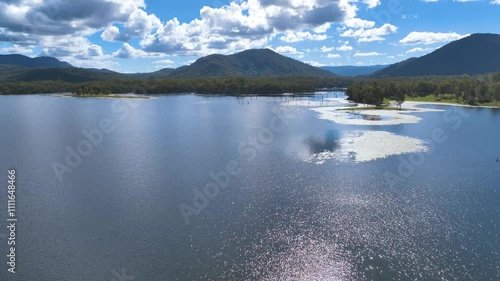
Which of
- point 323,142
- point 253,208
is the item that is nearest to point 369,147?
point 323,142

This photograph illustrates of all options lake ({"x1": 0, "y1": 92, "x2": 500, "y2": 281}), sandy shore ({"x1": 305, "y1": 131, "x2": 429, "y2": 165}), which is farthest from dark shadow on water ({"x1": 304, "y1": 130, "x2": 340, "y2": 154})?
sandy shore ({"x1": 305, "y1": 131, "x2": 429, "y2": 165})

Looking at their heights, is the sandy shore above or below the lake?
above

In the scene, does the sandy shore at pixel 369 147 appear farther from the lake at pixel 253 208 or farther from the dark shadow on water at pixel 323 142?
the dark shadow on water at pixel 323 142

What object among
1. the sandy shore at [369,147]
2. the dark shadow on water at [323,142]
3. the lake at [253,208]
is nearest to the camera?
the lake at [253,208]

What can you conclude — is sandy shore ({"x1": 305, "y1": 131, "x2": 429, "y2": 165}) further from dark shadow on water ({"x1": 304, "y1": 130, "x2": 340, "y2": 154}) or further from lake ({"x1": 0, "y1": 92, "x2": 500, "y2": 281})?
dark shadow on water ({"x1": 304, "y1": 130, "x2": 340, "y2": 154})

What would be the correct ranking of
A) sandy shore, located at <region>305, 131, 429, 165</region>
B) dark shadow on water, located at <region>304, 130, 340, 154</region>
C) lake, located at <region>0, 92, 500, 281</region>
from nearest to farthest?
lake, located at <region>0, 92, 500, 281</region>, sandy shore, located at <region>305, 131, 429, 165</region>, dark shadow on water, located at <region>304, 130, 340, 154</region>

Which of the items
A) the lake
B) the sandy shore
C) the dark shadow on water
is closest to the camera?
the lake

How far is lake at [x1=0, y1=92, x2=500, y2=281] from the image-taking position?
3447cm

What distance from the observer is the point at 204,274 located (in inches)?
1294

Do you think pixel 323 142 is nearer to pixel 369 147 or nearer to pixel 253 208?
pixel 369 147

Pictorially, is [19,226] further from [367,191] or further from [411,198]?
[411,198]

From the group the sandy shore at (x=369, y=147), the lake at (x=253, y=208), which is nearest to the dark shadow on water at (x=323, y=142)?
the lake at (x=253, y=208)

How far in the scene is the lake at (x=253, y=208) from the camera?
1357 inches

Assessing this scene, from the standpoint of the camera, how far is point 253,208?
4797cm
